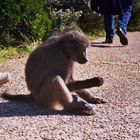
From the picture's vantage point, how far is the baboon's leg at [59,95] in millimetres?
6441

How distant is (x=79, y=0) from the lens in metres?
14.0

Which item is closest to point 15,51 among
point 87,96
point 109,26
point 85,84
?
point 109,26

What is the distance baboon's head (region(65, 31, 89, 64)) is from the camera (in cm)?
676

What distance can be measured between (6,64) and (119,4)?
12.5ft

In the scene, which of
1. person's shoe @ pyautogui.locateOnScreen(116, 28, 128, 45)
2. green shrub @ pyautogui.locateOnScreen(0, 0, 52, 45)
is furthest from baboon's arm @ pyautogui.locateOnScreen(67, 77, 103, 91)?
person's shoe @ pyautogui.locateOnScreen(116, 28, 128, 45)

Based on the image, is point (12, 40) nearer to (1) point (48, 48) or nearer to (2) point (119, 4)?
(2) point (119, 4)

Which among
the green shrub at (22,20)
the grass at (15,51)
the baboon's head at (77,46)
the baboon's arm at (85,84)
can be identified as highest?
the baboon's head at (77,46)

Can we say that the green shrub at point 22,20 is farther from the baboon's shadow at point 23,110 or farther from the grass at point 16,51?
the baboon's shadow at point 23,110

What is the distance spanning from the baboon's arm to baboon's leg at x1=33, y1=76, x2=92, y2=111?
0.53 ft

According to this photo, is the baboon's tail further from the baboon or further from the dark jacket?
the dark jacket

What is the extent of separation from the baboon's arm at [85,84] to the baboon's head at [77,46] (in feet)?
1.00

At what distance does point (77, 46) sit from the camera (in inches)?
266

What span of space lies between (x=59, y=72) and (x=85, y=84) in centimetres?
38

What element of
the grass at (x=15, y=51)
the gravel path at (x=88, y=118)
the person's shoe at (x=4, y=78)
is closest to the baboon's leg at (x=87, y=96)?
the gravel path at (x=88, y=118)
